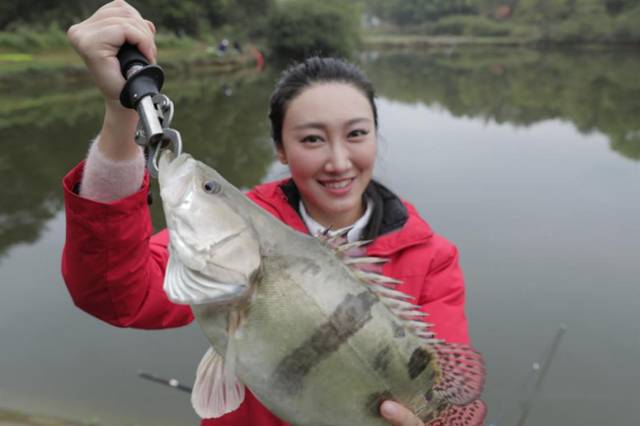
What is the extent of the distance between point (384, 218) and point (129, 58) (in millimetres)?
1337

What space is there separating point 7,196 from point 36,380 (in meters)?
6.15

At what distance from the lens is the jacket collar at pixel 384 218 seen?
2.34 meters

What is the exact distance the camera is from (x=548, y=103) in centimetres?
2309

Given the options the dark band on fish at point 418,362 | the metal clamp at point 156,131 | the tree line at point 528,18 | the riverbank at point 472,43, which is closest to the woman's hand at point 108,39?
the metal clamp at point 156,131

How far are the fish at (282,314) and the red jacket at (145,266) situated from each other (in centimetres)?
26

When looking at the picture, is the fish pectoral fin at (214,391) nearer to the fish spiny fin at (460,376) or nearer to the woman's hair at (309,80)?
the fish spiny fin at (460,376)

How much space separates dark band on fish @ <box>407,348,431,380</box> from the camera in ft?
5.62

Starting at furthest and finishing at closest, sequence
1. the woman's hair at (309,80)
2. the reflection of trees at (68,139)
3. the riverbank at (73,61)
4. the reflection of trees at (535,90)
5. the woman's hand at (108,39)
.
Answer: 1. the riverbank at (73,61)
2. the reflection of trees at (535,90)
3. the reflection of trees at (68,139)
4. the woman's hair at (309,80)
5. the woman's hand at (108,39)

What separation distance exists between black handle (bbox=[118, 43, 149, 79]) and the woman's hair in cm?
90

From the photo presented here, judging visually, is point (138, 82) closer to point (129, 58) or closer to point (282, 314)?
point (129, 58)

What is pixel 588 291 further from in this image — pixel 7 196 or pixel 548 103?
pixel 548 103

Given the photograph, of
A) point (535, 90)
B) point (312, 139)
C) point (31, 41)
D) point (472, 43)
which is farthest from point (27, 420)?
point (472, 43)

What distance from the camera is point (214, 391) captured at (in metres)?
1.58

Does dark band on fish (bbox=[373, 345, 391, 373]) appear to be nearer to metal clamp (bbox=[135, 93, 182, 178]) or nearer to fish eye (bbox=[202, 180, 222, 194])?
fish eye (bbox=[202, 180, 222, 194])
